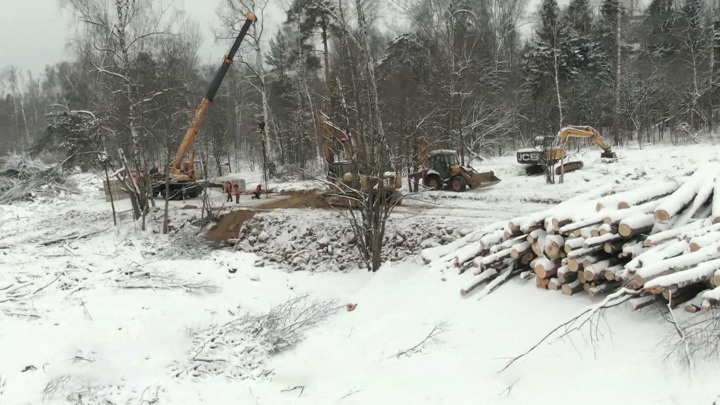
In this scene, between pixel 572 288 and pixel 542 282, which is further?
pixel 542 282

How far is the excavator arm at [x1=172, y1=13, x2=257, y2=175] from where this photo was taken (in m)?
18.7

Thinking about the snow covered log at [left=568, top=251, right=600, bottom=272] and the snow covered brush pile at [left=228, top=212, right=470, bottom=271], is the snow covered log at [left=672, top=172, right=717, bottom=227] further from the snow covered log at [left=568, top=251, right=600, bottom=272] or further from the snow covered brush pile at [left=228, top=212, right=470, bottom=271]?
the snow covered brush pile at [left=228, top=212, right=470, bottom=271]

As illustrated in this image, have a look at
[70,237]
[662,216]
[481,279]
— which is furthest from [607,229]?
[70,237]

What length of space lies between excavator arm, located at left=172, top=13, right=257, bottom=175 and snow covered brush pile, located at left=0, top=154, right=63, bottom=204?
8573mm

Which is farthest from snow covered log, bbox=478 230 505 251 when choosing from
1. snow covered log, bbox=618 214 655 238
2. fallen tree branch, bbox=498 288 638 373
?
fallen tree branch, bbox=498 288 638 373

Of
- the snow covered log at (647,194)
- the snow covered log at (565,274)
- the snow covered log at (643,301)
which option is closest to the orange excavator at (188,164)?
the snow covered log at (647,194)

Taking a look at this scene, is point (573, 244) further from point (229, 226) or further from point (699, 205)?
point (229, 226)

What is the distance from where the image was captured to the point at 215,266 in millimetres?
11781

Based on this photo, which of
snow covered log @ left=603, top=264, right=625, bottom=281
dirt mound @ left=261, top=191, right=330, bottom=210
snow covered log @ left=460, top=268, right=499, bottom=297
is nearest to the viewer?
snow covered log @ left=603, top=264, right=625, bottom=281

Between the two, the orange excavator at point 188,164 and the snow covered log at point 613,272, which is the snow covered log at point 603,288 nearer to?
the snow covered log at point 613,272

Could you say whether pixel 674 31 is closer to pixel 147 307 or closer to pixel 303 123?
pixel 303 123

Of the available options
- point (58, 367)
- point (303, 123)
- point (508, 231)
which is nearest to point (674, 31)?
point (303, 123)

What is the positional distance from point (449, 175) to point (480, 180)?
1309 mm

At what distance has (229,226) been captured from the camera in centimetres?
1491
